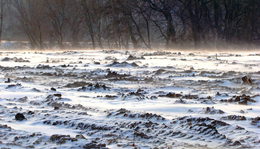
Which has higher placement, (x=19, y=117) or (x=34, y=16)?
(x=34, y=16)

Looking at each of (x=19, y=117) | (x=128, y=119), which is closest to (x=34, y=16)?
(x=19, y=117)

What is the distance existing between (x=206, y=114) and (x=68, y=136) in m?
1.59

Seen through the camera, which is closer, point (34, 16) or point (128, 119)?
point (128, 119)

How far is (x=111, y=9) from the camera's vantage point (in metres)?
24.7

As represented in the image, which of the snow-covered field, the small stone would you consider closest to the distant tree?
the snow-covered field

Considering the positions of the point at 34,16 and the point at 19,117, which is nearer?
the point at 19,117

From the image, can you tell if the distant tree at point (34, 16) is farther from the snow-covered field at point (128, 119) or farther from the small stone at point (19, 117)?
the small stone at point (19, 117)

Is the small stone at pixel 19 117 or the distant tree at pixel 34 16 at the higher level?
the distant tree at pixel 34 16

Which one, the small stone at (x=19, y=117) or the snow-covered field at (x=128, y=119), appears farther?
the small stone at (x=19, y=117)

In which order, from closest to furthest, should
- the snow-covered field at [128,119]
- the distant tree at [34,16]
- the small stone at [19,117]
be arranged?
1. the snow-covered field at [128,119]
2. the small stone at [19,117]
3. the distant tree at [34,16]

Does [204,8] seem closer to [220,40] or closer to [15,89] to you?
[220,40]

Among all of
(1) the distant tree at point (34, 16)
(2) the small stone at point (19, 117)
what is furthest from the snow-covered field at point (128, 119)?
(1) the distant tree at point (34, 16)

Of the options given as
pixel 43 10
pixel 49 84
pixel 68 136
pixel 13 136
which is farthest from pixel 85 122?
pixel 43 10

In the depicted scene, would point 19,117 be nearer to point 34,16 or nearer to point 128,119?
point 128,119
